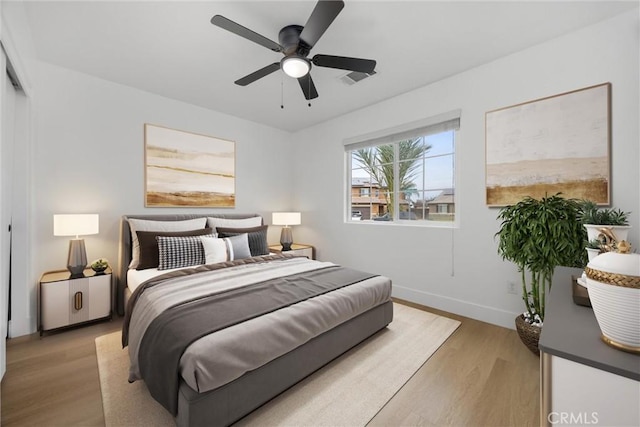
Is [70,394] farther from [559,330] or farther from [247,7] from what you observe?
[247,7]

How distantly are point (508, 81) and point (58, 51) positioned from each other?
4319mm

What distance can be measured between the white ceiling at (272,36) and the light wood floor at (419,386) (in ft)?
8.75

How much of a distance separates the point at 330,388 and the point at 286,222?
290cm

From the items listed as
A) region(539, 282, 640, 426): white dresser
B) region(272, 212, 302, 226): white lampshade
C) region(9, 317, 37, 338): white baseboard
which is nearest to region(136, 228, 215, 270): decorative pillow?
region(9, 317, 37, 338): white baseboard

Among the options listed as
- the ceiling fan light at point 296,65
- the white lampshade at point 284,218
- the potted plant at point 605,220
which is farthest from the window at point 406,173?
the ceiling fan light at point 296,65

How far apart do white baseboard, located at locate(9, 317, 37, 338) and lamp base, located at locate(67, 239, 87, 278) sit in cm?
52

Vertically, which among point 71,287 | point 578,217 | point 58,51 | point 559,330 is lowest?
point 71,287

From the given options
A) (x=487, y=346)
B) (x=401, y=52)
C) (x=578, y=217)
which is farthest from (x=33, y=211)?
(x=578, y=217)

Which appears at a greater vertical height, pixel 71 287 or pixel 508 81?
pixel 508 81

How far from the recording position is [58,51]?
246 cm

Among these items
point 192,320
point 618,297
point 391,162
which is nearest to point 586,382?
point 618,297

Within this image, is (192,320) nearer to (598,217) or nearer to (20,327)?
(20,327)

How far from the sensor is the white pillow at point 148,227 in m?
2.80

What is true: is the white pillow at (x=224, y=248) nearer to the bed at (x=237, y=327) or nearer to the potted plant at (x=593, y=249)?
the bed at (x=237, y=327)
